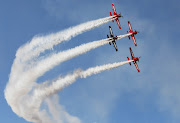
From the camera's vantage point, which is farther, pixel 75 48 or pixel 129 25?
pixel 129 25

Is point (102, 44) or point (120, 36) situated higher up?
point (120, 36)

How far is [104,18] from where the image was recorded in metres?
96.2

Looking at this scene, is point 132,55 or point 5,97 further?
point 132,55

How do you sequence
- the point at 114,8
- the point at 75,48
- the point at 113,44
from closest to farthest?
the point at 75,48 → the point at 113,44 → the point at 114,8

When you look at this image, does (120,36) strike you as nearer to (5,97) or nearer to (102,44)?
(102,44)

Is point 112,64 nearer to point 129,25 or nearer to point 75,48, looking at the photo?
point 75,48

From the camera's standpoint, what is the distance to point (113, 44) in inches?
3939

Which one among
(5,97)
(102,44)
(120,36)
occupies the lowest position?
(5,97)

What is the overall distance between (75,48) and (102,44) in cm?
953

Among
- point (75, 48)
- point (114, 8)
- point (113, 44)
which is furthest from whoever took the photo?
point (114, 8)

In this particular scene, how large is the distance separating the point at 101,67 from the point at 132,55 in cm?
1676

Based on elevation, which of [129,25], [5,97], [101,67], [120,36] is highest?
[129,25]

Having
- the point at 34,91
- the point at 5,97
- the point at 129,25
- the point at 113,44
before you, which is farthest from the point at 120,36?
the point at 5,97

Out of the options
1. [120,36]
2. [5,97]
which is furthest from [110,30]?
[5,97]
